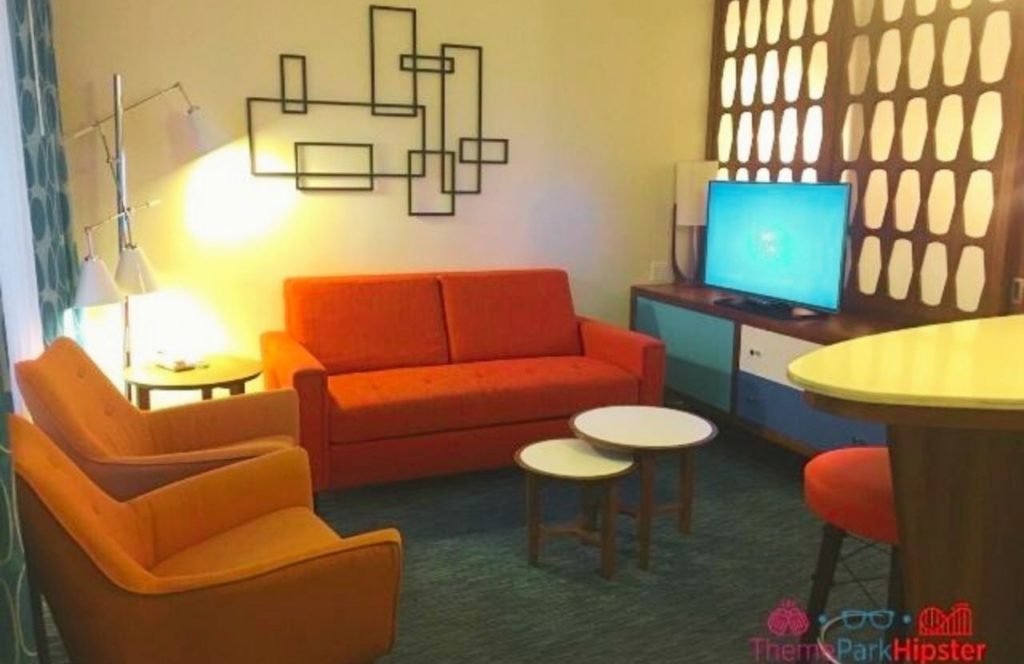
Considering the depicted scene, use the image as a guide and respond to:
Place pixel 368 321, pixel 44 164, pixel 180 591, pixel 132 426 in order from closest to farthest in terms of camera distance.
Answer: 1. pixel 180 591
2. pixel 132 426
3. pixel 44 164
4. pixel 368 321

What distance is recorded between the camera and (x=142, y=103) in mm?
3643

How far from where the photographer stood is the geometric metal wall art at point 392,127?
3.88m

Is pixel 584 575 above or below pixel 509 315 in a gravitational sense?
below

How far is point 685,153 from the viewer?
4.75 m

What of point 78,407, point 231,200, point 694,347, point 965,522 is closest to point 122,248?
point 231,200

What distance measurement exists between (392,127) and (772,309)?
6.52 ft

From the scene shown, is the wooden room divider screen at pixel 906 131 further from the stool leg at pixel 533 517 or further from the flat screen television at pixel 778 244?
the stool leg at pixel 533 517

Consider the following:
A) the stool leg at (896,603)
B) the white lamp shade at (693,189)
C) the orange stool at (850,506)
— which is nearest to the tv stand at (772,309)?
the white lamp shade at (693,189)

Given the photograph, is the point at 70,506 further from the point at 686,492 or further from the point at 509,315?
the point at 509,315

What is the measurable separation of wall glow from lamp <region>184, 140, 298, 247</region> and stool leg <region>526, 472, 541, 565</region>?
1878 millimetres

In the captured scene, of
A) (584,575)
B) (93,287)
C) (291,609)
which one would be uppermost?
(93,287)

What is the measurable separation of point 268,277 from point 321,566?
96.6 inches

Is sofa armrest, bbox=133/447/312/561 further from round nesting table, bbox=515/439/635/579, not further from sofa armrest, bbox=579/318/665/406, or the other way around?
sofa armrest, bbox=579/318/665/406

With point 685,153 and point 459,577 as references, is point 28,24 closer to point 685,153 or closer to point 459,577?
point 459,577
